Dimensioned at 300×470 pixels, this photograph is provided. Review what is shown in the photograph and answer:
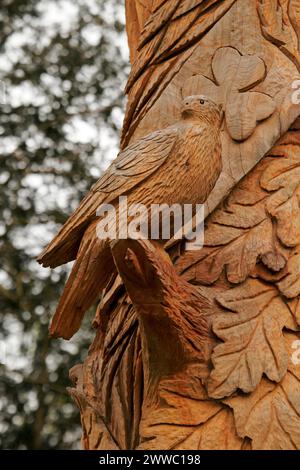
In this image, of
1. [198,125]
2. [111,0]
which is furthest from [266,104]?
[111,0]

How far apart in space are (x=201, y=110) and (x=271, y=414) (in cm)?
66

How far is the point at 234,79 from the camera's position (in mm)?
2654

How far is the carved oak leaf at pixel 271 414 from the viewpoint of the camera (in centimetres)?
222

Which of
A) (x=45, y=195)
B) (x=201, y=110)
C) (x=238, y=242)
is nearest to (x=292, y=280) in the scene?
(x=238, y=242)

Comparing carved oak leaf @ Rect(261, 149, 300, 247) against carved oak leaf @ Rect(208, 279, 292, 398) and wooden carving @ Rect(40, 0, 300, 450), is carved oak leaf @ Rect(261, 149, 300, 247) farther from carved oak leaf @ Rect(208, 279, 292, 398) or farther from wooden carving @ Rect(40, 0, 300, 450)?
carved oak leaf @ Rect(208, 279, 292, 398)

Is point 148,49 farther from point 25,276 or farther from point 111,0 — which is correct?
point 111,0

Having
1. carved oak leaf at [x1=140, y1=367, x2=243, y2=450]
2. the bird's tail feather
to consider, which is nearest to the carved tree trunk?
carved oak leaf at [x1=140, y1=367, x2=243, y2=450]

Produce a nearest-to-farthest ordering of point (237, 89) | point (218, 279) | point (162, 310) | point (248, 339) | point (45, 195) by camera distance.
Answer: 1. point (162, 310)
2. point (248, 339)
3. point (218, 279)
4. point (237, 89)
5. point (45, 195)

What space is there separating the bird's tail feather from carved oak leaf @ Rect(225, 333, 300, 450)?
1.14 ft

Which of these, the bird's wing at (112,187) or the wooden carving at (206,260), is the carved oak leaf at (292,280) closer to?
the wooden carving at (206,260)

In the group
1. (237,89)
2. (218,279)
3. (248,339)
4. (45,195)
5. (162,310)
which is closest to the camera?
(162,310)

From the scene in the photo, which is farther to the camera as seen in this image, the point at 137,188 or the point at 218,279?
the point at 218,279

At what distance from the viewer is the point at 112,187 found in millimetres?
2350
